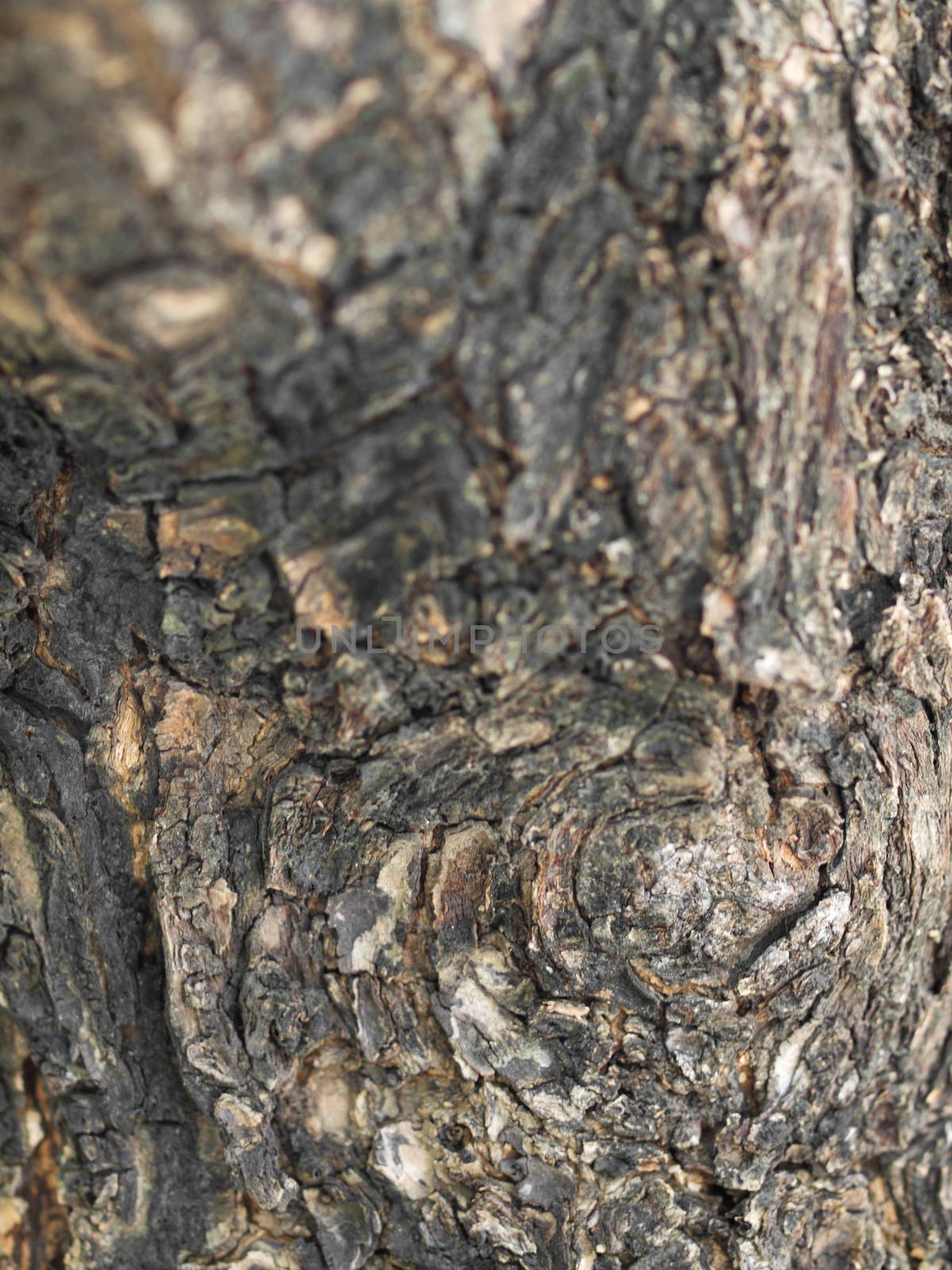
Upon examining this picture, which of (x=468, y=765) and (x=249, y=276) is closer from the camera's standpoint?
(x=249, y=276)

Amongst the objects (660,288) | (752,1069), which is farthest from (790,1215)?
(660,288)

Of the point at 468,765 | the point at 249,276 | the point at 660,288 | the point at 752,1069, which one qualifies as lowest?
the point at 752,1069

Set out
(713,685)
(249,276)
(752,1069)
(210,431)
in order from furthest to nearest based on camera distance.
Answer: (752,1069) < (713,685) < (210,431) < (249,276)

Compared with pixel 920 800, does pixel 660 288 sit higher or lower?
higher

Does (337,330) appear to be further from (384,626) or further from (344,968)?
(344,968)

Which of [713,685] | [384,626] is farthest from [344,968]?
[713,685]

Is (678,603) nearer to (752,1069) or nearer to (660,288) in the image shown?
(660,288)

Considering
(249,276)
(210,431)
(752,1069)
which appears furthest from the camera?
(752,1069)
